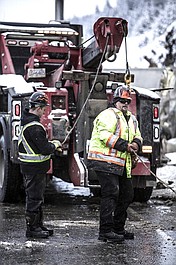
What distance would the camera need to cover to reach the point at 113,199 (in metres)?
7.75

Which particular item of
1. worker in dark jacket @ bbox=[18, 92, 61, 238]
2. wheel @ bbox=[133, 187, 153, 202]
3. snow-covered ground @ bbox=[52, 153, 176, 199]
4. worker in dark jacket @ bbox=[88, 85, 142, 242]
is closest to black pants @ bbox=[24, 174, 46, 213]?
worker in dark jacket @ bbox=[18, 92, 61, 238]

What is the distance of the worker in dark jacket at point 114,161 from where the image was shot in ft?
25.3

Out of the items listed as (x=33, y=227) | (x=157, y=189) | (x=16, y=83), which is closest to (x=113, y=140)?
(x=33, y=227)

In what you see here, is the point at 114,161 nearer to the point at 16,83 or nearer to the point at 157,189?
the point at 16,83

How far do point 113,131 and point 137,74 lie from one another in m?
17.2

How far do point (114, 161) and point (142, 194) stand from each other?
10.6 feet

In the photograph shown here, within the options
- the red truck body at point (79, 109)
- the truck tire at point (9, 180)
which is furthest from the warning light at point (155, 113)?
the truck tire at point (9, 180)

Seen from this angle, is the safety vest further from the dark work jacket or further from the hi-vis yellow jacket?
the hi-vis yellow jacket

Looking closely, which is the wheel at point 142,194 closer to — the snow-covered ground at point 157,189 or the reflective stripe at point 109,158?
the snow-covered ground at point 157,189

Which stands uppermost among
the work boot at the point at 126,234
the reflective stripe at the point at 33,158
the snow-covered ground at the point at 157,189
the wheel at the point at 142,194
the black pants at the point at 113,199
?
the reflective stripe at the point at 33,158

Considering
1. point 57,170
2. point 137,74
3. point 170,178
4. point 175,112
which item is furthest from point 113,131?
point 175,112

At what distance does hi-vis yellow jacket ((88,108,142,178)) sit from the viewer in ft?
25.3

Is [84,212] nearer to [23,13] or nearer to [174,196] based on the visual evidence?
[174,196]

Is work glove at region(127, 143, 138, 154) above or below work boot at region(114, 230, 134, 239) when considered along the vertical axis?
above
